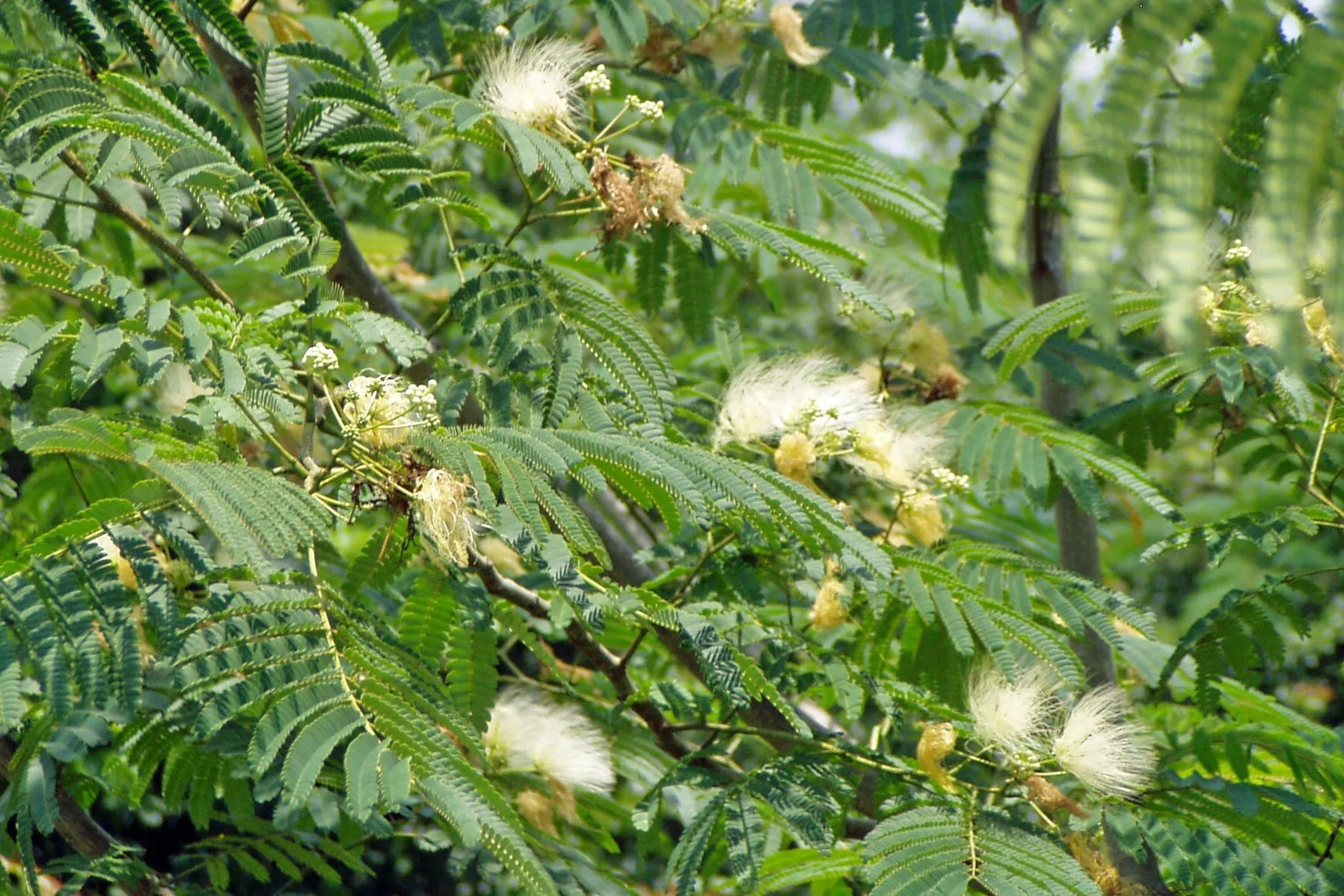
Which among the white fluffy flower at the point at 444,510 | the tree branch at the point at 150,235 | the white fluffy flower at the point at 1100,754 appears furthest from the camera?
the white fluffy flower at the point at 1100,754

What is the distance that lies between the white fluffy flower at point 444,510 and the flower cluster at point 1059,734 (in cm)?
110

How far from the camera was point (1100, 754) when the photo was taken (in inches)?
97.6

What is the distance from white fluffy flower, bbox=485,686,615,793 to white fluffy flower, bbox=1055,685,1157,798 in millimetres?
1051

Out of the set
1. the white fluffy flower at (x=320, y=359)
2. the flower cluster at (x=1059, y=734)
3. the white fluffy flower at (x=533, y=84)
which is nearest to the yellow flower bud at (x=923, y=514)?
the flower cluster at (x=1059, y=734)

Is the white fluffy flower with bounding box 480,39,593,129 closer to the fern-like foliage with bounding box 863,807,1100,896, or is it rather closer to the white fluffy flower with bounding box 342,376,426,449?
the white fluffy flower with bounding box 342,376,426,449

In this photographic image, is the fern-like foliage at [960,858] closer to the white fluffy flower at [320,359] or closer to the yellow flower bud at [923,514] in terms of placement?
the yellow flower bud at [923,514]

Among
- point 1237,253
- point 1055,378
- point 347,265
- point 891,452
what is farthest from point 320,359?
point 1055,378

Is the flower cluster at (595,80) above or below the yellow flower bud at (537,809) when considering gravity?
above

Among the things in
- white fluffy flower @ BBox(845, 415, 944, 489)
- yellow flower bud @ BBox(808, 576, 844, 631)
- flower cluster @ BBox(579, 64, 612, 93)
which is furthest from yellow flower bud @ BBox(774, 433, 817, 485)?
flower cluster @ BBox(579, 64, 612, 93)

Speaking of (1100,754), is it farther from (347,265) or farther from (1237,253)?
(347,265)

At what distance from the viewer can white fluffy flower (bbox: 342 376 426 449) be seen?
6.85ft

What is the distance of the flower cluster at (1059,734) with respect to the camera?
97.7 inches

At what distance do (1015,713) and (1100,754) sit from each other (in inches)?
6.9

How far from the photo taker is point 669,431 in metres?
2.64
